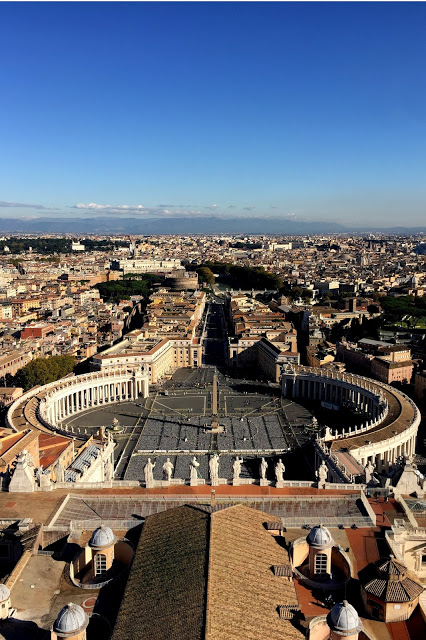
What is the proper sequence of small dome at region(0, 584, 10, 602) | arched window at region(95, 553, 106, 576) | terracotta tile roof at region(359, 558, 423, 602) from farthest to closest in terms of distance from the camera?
1. arched window at region(95, 553, 106, 576)
2. terracotta tile roof at region(359, 558, 423, 602)
3. small dome at region(0, 584, 10, 602)

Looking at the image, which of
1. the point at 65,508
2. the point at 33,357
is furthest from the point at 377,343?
the point at 65,508

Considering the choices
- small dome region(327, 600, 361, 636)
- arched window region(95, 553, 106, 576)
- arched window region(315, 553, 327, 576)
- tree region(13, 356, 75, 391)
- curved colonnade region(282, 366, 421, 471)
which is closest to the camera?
small dome region(327, 600, 361, 636)

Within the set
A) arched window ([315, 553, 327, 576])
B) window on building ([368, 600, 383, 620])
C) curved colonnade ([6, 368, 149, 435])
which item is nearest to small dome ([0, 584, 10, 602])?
arched window ([315, 553, 327, 576])

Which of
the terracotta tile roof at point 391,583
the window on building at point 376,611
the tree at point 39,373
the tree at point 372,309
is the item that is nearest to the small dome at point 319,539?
the terracotta tile roof at point 391,583

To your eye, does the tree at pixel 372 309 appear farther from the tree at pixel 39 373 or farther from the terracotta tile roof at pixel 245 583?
the terracotta tile roof at pixel 245 583

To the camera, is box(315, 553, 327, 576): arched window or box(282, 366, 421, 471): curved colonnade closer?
box(315, 553, 327, 576): arched window

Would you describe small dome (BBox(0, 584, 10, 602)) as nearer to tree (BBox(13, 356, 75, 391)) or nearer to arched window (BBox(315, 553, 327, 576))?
arched window (BBox(315, 553, 327, 576))
